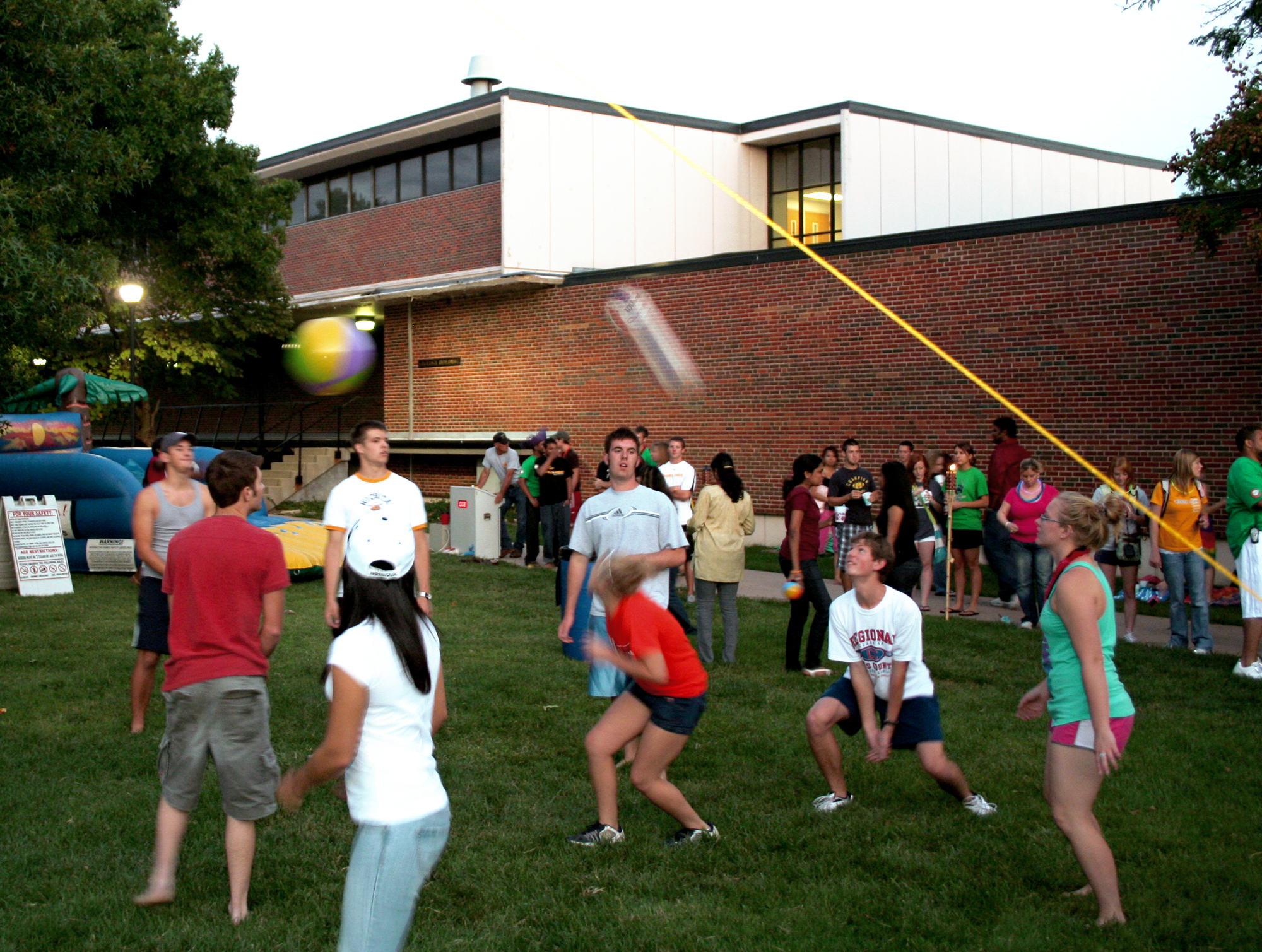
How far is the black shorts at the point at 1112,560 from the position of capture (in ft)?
34.0

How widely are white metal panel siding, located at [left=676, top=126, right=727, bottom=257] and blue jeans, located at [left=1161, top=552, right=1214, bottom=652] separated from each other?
15920 mm

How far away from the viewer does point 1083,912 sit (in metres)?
4.34

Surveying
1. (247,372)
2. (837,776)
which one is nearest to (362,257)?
(247,372)

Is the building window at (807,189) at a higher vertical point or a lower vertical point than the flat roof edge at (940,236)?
higher

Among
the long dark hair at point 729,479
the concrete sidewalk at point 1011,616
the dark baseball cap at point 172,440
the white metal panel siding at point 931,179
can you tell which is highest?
the white metal panel siding at point 931,179

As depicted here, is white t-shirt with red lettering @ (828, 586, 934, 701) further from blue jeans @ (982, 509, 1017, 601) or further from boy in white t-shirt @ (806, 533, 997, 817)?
blue jeans @ (982, 509, 1017, 601)

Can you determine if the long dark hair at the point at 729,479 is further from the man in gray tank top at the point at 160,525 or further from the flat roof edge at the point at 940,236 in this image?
the flat roof edge at the point at 940,236

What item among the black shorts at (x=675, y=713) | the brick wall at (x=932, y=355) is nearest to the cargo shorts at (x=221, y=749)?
the black shorts at (x=675, y=713)

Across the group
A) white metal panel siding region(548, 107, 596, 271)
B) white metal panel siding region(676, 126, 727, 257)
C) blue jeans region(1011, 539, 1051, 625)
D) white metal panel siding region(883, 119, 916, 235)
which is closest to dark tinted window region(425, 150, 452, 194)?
white metal panel siding region(548, 107, 596, 271)

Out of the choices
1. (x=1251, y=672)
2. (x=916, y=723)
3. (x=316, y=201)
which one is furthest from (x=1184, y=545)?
(x=316, y=201)

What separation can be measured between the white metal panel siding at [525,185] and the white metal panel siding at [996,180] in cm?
1042

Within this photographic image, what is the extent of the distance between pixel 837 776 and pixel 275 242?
2296cm

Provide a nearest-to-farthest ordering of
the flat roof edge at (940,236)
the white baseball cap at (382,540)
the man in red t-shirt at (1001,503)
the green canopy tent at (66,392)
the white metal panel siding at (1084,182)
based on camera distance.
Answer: the white baseball cap at (382,540), the man in red t-shirt at (1001,503), the flat roof edge at (940,236), the green canopy tent at (66,392), the white metal panel siding at (1084,182)

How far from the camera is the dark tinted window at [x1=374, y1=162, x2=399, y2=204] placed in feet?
87.4
